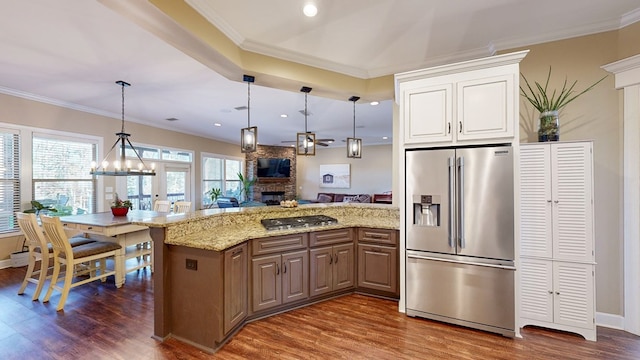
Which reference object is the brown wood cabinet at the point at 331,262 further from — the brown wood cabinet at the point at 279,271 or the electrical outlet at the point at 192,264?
the electrical outlet at the point at 192,264

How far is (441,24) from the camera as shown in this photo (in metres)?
2.65

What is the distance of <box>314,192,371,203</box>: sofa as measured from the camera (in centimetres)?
945

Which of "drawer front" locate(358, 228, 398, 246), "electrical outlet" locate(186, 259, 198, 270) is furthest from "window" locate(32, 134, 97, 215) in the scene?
"drawer front" locate(358, 228, 398, 246)

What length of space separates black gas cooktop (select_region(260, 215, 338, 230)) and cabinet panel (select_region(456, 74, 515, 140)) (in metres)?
1.77

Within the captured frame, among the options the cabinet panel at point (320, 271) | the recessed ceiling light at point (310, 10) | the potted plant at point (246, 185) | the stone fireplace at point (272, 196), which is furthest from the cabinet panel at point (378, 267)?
the stone fireplace at point (272, 196)

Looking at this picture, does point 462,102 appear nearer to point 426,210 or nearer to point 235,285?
point 426,210

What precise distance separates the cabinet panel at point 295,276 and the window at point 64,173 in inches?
187

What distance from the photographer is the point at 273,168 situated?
1035cm

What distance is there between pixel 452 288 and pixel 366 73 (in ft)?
9.54

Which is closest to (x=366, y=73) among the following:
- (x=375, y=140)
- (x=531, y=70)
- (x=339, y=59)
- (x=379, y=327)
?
(x=339, y=59)

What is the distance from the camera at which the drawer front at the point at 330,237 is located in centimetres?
307

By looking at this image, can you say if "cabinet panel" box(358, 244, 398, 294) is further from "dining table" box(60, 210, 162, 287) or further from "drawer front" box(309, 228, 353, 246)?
"dining table" box(60, 210, 162, 287)


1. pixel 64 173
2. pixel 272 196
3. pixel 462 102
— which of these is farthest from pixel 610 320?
pixel 272 196

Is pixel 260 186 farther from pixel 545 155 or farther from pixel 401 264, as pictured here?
pixel 545 155
